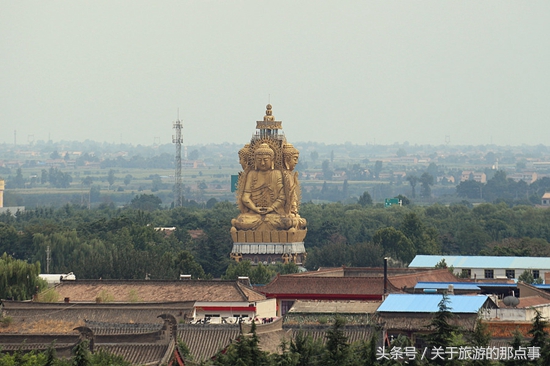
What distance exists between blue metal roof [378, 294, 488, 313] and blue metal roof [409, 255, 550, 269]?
23979 millimetres

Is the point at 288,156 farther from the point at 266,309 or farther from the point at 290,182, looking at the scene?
the point at 266,309

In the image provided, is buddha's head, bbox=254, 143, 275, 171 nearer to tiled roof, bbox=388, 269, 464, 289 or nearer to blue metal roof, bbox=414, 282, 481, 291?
tiled roof, bbox=388, 269, 464, 289

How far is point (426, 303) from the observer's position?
49719 mm

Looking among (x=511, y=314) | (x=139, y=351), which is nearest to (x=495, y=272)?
(x=511, y=314)

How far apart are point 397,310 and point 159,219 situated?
75.4 meters

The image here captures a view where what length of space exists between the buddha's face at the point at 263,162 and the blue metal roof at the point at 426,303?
35700mm

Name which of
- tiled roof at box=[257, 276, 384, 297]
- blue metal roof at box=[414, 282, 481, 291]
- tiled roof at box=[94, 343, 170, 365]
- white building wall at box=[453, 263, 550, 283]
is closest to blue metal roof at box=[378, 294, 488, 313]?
blue metal roof at box=[414, 282, 481, 291]

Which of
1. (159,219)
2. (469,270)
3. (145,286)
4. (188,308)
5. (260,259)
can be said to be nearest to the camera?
(188,308)

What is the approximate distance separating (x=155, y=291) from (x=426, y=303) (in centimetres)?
1206

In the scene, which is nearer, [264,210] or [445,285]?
[445,285]

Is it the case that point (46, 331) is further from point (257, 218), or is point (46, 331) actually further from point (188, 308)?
point (257, 218)

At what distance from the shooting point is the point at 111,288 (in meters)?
60.1

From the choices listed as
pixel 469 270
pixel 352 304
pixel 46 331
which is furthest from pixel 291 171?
pixel 46 331

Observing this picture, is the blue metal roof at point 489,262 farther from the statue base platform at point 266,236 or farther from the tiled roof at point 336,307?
the tiled roof at point 336,307
